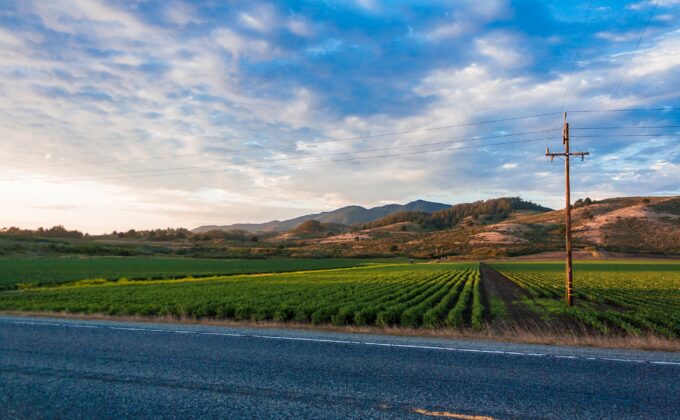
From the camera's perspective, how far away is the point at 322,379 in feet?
27.7

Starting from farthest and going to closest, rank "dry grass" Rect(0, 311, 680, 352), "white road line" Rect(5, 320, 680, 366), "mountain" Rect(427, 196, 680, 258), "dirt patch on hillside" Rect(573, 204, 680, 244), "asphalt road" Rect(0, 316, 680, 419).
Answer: "dirt patch on hillside" Rect(573, 204, 680, 244) → "mountain" Rect(427, 196, 680, 258) → "dry grass" Rect(0, 311, 680, 352) → "white road line" Rect(5, 320, 680, 366) → "asphalt road" Rect(0, 316, 680, 419)

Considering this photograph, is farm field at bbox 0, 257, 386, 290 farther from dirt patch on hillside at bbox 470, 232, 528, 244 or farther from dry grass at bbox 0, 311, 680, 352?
dirt patch on hillside at bbox 470, 232, 528, 244

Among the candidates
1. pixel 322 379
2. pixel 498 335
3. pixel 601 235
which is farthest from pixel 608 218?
pixel 322 379

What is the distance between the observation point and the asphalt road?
6.87 metres

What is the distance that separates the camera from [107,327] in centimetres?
1528

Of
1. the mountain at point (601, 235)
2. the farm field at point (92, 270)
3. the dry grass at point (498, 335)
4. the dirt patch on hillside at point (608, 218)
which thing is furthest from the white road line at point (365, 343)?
the dirt patch on hillside at point (608, 218)

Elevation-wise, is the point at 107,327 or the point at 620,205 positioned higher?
the point at 620,205

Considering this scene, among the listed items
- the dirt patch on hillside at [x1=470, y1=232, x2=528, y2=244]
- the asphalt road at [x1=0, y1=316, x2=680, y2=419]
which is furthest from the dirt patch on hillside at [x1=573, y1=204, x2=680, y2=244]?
the asphalt road at [x1=0, y1=316, x2=680, y2=419]

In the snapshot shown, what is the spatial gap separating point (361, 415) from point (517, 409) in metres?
2.39

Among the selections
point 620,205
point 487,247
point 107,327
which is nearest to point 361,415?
point 107,327

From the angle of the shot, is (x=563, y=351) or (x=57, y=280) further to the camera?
(x=57, y=280)

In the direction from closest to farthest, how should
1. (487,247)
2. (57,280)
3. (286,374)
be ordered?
1. (286,374)
2. (57,280)
3. (487,247)

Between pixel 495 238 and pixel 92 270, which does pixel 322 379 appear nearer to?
pixel 92 270

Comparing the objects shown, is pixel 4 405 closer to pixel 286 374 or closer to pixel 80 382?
pixel 80 382
